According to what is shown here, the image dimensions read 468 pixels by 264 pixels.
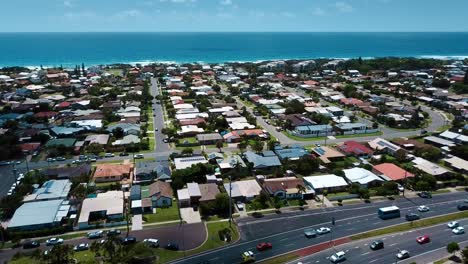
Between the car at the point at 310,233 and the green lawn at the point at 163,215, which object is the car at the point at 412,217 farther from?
the green lawn at the point at 163,215

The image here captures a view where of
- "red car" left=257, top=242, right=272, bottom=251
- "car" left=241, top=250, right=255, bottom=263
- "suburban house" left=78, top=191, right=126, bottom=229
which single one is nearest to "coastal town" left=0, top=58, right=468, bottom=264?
"car" left=241, top=250, right=255, bottom=263

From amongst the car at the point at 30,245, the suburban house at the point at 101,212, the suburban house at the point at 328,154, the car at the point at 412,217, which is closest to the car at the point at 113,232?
the suburban house at the point at 101,212

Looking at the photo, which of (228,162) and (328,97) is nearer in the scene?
(228,162)

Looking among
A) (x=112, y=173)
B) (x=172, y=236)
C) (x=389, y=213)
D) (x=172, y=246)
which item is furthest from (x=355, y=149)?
(x=112, y=173)

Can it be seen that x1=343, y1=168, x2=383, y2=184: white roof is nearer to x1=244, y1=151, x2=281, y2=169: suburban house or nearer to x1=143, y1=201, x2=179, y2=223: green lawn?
x1=244, y1=151, x2=281, y2=169: suburban house

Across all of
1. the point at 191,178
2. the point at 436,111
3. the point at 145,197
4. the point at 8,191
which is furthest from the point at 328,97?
the point at 8,191

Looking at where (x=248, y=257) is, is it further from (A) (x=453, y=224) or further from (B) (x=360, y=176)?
(B) (x=360, y=176)

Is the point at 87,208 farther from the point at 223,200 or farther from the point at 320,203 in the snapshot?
the point at 320,203
